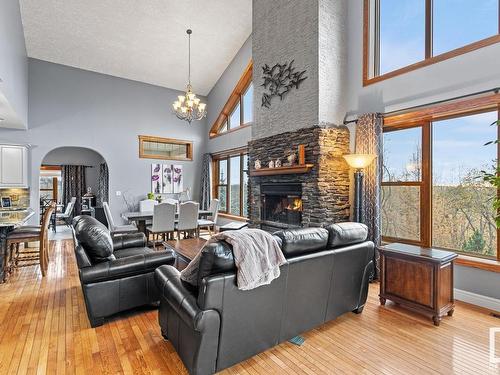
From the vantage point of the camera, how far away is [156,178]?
26.3 ft

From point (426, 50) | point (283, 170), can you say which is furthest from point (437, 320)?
point (426, 50)

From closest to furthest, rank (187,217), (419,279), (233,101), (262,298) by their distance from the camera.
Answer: (262,298) < (419,279) < (187,217) < (233,101)

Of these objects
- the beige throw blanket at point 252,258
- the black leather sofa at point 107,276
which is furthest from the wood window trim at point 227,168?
the beige throw blanket at point 252,258

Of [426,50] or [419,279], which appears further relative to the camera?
[426,50]

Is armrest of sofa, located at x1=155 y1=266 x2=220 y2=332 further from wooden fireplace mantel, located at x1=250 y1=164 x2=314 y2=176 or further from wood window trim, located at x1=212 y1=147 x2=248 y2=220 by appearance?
wood window trim, located at x1=212 y1=147 x2=248 y2=220

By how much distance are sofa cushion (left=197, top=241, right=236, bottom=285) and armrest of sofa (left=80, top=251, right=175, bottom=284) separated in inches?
47.2

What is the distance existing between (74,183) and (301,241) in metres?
10.0

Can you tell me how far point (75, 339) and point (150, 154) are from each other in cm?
619

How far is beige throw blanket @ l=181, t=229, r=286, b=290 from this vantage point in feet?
6.02

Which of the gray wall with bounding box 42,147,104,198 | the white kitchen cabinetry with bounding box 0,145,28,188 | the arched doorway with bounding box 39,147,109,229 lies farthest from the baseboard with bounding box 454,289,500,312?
the gray wall with bounding box 42,147,104,198

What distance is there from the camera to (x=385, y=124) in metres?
4.05

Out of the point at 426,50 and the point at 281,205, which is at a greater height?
the point at 426,50

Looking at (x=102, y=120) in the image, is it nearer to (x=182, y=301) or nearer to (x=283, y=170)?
(x=283, y=170)

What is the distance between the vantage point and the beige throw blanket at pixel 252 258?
6.02ft
